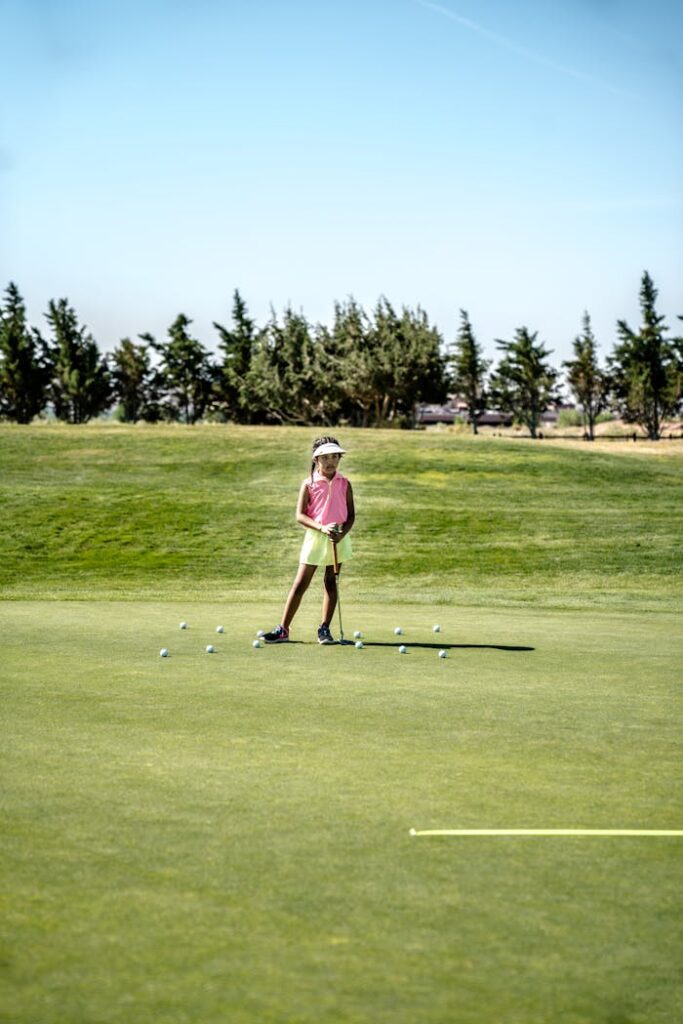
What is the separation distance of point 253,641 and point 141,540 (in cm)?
1720

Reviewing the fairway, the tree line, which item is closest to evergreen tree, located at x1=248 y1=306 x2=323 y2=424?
the tree line

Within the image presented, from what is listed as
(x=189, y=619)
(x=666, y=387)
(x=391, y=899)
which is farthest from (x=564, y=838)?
(x=666, y=387)

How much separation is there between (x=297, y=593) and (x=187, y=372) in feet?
323

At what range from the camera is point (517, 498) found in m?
38.9

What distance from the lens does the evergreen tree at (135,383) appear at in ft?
374

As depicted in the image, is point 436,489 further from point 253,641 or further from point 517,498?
point 253,641

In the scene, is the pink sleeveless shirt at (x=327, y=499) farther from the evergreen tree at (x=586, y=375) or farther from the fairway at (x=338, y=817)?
the evergreen tree at (x=586, y=375)

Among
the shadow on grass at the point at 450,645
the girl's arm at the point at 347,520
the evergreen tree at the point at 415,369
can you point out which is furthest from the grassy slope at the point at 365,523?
the evergreen tree at the point at 415,369

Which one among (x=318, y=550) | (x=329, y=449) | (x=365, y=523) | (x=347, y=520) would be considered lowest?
(x=365, y=523)

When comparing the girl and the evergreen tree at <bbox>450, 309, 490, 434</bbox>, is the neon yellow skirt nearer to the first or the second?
the girl

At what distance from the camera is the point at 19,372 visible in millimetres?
103312

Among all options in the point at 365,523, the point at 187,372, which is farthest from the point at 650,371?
the point at 365,523

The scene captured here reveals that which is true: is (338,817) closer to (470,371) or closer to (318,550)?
(318,550)

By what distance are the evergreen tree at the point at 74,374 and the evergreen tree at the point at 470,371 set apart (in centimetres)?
2969
